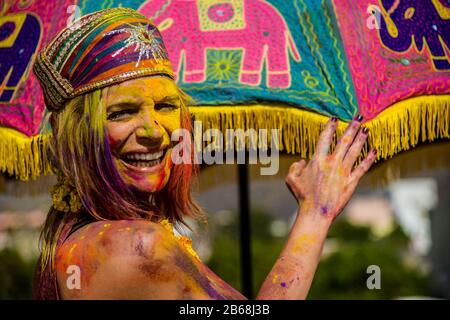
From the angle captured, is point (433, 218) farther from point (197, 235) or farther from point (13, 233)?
point (197, 235)

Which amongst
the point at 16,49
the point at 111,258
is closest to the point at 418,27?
the point at 16,49

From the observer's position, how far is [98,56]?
87.7 inches

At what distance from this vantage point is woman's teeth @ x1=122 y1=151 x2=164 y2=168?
2.22 metres

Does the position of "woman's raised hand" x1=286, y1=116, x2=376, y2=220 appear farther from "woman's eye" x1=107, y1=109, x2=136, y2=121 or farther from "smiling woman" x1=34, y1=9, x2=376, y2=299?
"woman's eye" x1=107, y1=109, x2=136, y2=121

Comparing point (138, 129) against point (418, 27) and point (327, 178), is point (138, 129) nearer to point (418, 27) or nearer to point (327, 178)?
point (327, 178)

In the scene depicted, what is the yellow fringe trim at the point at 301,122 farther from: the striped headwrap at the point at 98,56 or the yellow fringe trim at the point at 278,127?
the striped headwrap at the point at 98,56

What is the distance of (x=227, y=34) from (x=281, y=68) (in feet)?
0.65

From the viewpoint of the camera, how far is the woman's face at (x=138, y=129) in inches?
86.4

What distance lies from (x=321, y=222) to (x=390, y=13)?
98cm

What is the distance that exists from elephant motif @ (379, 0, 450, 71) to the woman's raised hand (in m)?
0.75

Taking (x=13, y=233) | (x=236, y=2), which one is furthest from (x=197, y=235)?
(x=13, y=233)

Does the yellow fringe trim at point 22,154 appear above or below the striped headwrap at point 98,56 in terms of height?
below

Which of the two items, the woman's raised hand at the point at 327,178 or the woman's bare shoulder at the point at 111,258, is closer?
the woman's bare shoulder at the point at 111,258

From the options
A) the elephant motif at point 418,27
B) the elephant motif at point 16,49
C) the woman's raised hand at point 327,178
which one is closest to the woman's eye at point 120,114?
the woman's raised hand at point 327,178
